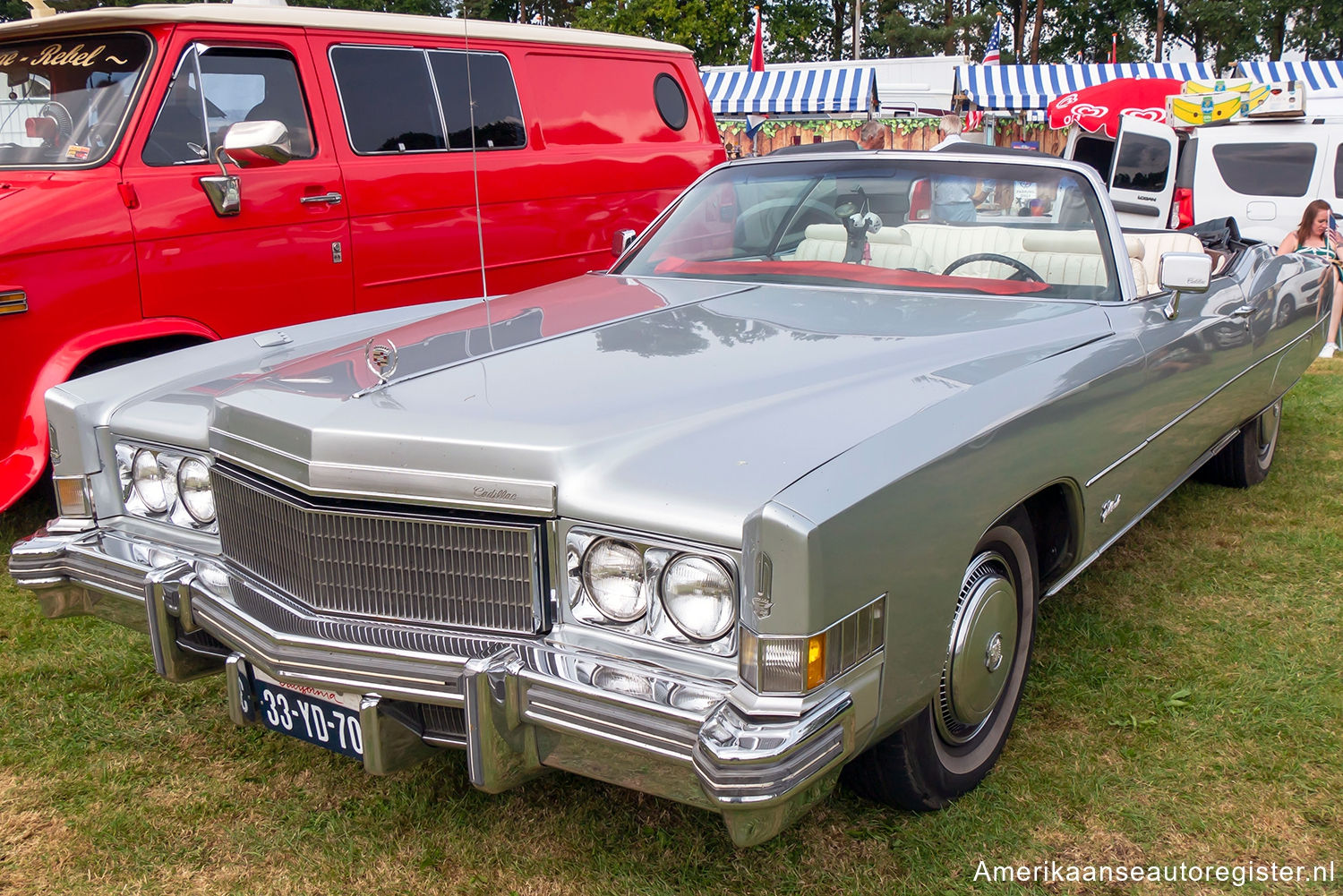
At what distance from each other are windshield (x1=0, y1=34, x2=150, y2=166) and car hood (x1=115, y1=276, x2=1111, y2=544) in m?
2.13

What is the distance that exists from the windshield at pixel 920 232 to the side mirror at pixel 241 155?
173 cm

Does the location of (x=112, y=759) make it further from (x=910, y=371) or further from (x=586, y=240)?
(x=586, y=240)

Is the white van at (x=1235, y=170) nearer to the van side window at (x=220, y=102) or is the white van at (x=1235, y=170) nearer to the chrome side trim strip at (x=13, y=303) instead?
the van side window at (x=220, y=102)

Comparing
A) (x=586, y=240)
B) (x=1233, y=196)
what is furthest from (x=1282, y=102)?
(x=586, y=240)

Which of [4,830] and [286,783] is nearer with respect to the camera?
[4,830]

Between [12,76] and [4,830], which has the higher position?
[12,76]

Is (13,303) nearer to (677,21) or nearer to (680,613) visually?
(680,613)

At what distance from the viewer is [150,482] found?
2697 millimetres

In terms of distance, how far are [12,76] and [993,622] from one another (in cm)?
465

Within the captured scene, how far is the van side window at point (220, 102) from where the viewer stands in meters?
4.36

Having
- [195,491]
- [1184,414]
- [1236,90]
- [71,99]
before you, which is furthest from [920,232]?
[1236,90]

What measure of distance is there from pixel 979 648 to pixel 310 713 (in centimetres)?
144

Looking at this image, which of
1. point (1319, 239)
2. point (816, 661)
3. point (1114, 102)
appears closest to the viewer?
point (816, 661)

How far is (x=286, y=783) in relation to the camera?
267 centimetres
